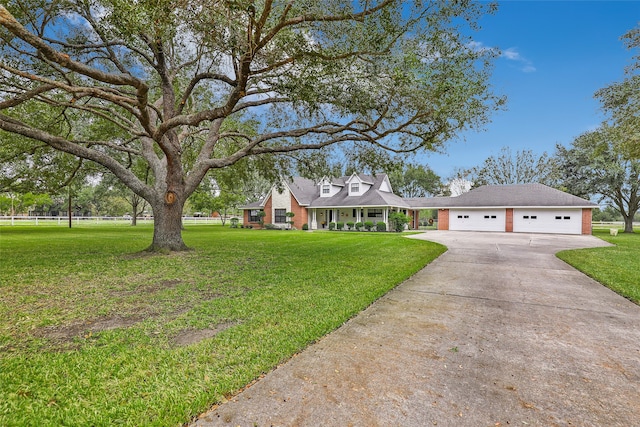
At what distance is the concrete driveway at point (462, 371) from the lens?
2.32m

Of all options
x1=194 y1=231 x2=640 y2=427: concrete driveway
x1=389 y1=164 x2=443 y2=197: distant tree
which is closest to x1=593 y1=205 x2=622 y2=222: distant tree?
x1=389 y1=164 x2=443 y2=197: distant tree

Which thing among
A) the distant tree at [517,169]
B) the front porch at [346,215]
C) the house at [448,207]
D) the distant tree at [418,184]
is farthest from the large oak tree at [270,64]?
the distant tree at [418,184]

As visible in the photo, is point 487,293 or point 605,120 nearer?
point 487,293

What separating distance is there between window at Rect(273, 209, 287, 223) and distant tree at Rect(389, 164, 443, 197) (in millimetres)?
22182

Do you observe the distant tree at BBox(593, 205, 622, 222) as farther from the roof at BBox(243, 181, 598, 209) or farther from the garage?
the garage

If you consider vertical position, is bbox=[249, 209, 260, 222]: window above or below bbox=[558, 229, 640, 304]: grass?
above

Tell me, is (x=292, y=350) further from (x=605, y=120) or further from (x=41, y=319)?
(x=605, y=120)

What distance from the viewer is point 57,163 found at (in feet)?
48.0

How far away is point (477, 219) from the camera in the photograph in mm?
27469

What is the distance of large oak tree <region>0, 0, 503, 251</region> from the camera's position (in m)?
5.84

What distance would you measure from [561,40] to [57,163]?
859 inches

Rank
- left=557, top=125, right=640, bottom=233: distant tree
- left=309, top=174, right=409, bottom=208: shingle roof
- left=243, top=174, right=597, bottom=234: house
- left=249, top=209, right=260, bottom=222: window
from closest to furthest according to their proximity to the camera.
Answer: left=243, top=174, right=597, bottom=234: house, left=557, top=125, right=640, bottom=233: distant tree, left=309, top=174, right=409, bottom=208: shingle roof, left=249, top=209, right=260, bottom=222: window

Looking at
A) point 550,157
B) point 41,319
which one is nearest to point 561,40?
point 41,319

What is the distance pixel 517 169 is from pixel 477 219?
1609cm
